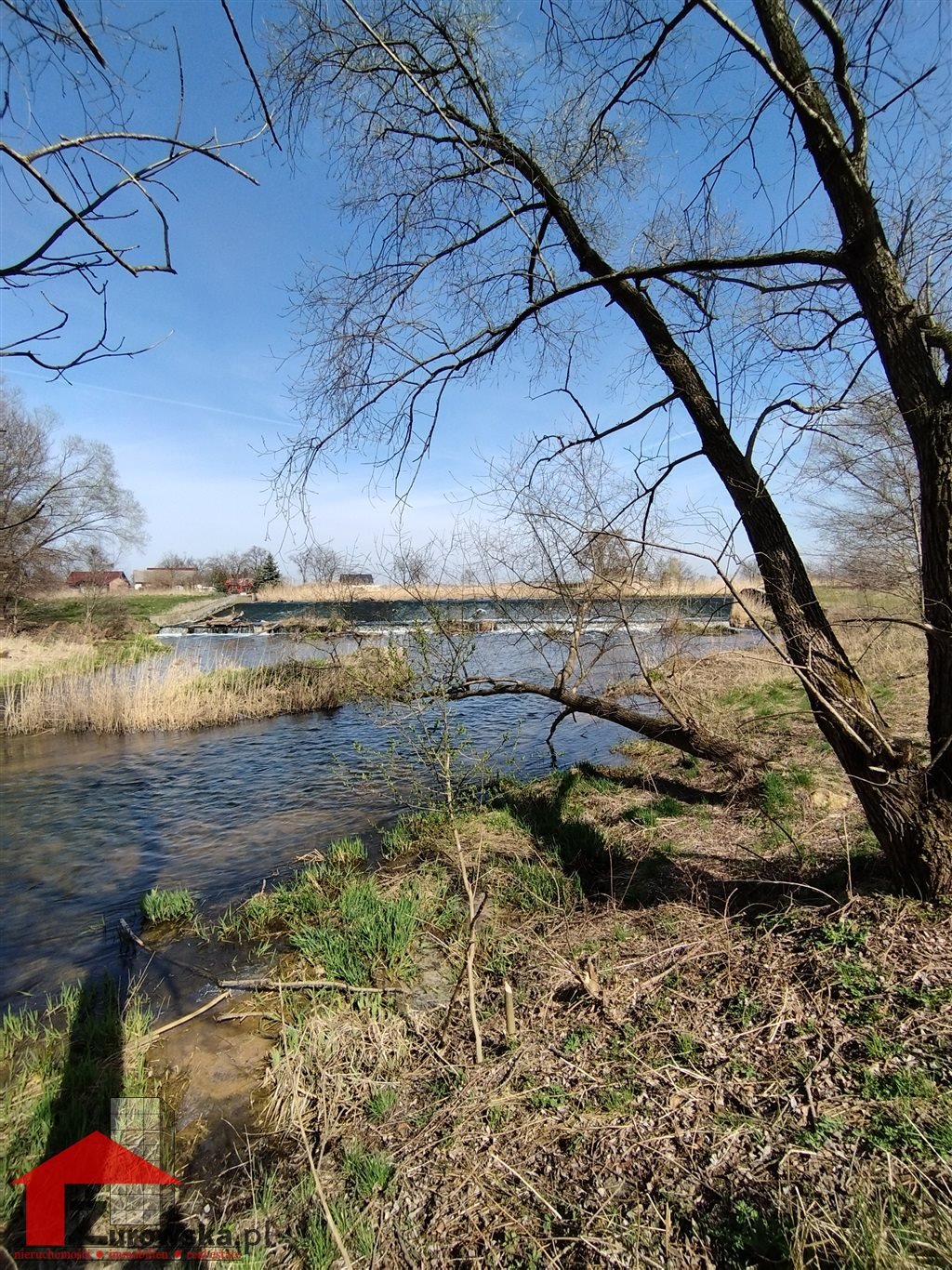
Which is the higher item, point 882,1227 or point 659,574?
Answer: point 659,574

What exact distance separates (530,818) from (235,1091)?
13.1 feet

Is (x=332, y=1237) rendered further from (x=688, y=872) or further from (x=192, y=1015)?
(x=688, y=872)

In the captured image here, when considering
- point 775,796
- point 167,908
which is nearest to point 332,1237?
point 167,908

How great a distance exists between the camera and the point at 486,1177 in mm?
2150

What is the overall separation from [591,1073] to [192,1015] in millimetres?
2777

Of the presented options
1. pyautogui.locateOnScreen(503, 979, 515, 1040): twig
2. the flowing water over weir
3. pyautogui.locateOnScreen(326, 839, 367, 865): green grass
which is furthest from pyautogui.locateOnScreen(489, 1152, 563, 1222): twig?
pyautogui.locateOnScreen(326, 839, 367, 865): green grass

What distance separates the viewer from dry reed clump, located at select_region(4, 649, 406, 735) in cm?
1411

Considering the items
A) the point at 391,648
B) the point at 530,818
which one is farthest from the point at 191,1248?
the point at 391,648

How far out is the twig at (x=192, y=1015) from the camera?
369cm

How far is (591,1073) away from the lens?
2535 mm

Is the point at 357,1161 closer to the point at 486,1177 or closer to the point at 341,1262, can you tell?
the point at 341,1262

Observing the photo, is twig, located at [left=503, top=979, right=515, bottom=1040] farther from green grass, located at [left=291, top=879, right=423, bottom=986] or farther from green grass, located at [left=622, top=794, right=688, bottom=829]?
green grass, located at [left=622, top=794, right=688, bottom=829]

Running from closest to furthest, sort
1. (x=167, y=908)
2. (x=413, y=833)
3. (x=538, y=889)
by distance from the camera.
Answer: (x=538, y=889)
(x=167, y=908)
(x=413, y=833)

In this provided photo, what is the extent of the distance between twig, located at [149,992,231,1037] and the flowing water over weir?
4.56 ft
